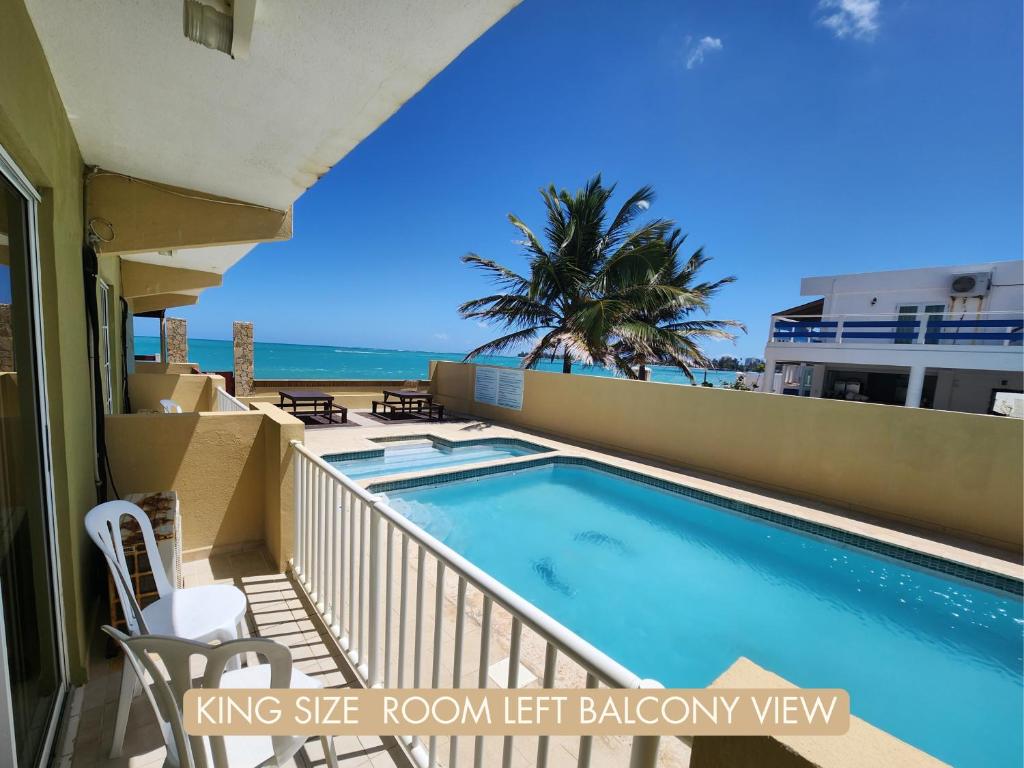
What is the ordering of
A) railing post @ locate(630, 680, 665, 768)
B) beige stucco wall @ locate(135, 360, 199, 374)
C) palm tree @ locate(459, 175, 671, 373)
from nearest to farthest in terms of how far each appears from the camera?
railing post @ locate(630, 680, 665, 768)
beige stucco wall @ locate(135, 360, 199, 374)
palm tree @ locate(459, 175, 671, 373)

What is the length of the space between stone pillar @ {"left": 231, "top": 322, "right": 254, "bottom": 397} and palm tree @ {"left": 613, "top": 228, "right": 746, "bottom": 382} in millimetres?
10428

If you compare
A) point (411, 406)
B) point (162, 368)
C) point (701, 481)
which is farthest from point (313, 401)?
point (701, 481)

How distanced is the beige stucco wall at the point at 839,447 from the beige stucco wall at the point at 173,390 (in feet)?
25.1

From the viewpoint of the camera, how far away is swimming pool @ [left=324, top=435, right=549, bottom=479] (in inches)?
303

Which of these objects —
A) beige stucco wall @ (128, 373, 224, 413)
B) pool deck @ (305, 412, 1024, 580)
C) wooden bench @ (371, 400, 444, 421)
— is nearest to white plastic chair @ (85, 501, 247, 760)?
pool deck @ (305, 412, 1024, 580)

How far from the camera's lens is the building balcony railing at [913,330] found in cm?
989

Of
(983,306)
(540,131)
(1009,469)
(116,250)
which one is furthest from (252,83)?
(983,306)

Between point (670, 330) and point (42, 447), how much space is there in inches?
486

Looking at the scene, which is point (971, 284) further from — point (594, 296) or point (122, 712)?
point (122, 712)

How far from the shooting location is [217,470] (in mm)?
3629

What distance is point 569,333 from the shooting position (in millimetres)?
11734

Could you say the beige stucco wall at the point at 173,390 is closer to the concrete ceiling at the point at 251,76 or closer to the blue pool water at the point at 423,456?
the blue pool water at the point at 423,456

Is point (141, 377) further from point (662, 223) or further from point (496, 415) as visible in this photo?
point (662, 223)

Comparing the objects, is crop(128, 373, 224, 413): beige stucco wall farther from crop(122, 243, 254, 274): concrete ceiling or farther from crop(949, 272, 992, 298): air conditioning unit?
crop(949, 272, 992, 298): air conditioning unit
